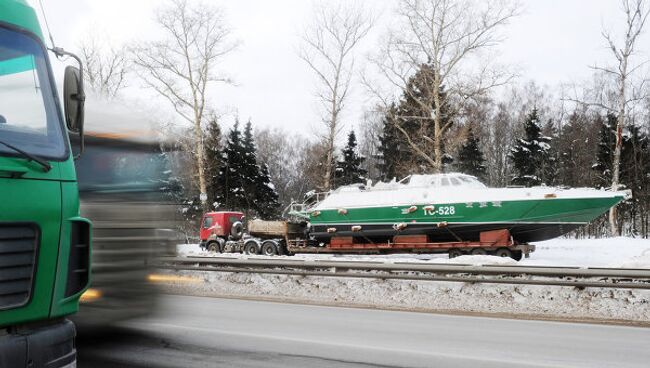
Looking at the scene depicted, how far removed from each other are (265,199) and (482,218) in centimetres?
3174

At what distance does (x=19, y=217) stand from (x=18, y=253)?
0.21m

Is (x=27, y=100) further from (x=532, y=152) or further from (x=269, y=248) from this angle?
(x=532, y=152)

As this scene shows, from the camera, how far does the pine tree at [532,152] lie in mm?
48250

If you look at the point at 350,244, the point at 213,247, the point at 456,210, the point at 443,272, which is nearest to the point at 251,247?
the point at 213,247

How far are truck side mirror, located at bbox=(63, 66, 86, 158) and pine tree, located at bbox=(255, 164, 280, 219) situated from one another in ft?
151

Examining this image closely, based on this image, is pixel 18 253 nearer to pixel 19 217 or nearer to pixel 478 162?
pixel 19 217

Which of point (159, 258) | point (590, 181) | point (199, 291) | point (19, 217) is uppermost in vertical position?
point (590, 181)

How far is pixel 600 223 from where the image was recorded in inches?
1725

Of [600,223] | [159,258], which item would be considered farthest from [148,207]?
[600,223]

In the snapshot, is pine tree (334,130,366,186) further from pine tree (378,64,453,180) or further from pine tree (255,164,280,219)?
pine tree (378,64,453,180)

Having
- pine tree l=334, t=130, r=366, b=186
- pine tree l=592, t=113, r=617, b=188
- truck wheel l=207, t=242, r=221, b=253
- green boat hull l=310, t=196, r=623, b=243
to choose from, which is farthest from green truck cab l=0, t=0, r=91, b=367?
pine tree l=334, t=130, r=366, b=186

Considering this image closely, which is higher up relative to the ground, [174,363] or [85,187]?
[85,187]

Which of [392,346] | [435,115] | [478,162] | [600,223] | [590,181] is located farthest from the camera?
[478,162]

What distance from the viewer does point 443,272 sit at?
38.2 feet
